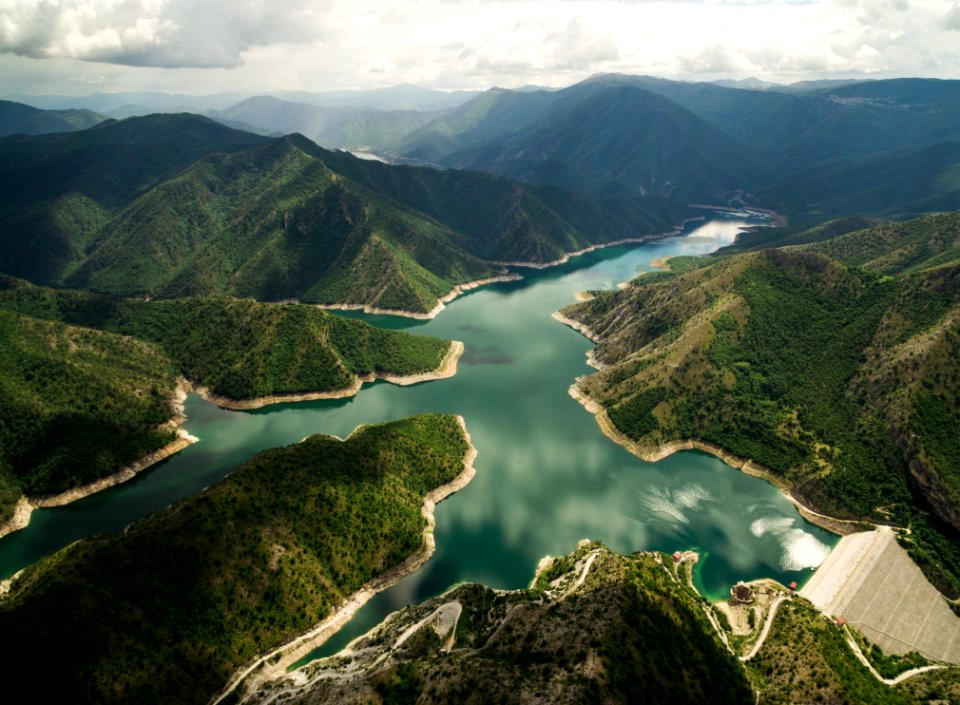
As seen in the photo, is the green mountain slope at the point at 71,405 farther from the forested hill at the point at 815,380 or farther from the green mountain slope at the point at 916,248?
the green mountain slope at the point at 916,248

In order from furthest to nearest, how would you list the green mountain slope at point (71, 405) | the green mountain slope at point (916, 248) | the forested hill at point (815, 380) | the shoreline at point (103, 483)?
the green mountain slope at point (916, 248) → the green mountain slope at point (71, 405) → the forested hill at point (815, 380) → the shoreline at point (103, 483)

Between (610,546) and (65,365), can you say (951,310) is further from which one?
(65,365)

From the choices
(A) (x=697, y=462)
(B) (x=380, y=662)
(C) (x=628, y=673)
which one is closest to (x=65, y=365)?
(B) (x=380, y=662)

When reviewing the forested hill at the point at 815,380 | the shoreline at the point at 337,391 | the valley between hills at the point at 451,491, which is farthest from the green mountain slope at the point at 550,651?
the shoreline at the point at 337,391

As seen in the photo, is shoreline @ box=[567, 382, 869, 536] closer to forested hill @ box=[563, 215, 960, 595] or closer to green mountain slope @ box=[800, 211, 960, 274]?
forested hill @ box=[563, 215, 960, 595]

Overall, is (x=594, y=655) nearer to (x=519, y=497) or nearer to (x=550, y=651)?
(x=550, y=651)

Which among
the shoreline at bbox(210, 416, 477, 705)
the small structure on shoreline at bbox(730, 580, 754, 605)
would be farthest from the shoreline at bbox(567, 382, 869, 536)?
the shoreline at bbox(210, 416, 477, 705)
